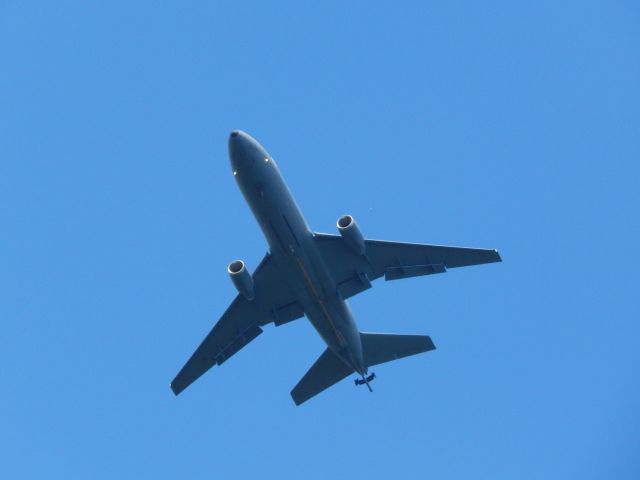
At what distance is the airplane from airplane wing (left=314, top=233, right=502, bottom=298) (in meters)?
0.05

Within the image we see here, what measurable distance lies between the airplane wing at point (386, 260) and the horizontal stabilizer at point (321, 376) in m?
4.67

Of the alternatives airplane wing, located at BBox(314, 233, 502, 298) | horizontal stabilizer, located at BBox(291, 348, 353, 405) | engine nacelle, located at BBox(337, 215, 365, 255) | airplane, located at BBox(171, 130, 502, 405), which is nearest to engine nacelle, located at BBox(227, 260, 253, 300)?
airplane, located at BBox(171, 130, 502, 405)

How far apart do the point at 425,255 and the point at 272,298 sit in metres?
7.62

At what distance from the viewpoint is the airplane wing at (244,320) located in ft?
124

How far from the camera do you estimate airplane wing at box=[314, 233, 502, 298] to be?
1457 inches

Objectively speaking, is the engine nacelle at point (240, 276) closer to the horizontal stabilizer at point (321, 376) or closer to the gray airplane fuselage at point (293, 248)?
the gray airplane fuselage at point (293, 248)

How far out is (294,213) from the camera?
35031mm

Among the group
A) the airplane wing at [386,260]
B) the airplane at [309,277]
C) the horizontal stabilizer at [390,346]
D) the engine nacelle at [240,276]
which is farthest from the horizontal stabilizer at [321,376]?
the engine nacelle at [240,276]

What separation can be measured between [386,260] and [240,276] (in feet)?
23.0

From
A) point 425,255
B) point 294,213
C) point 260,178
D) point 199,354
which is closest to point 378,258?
point 425,255

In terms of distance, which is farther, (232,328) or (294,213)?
(232,328)

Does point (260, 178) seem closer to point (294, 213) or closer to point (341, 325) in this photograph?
point (294, 213)

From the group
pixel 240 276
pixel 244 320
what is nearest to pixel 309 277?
pixel 240 276

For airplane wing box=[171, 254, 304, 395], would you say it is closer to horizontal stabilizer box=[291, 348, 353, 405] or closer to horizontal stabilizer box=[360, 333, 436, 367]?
horizontal stabilizer box=[291, 348, 353, 405]
